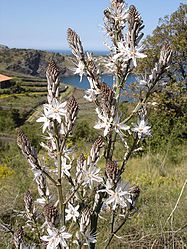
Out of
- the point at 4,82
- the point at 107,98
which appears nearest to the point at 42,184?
the point at 107,98

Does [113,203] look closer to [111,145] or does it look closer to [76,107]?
[111,145]

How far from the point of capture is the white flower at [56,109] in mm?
1416

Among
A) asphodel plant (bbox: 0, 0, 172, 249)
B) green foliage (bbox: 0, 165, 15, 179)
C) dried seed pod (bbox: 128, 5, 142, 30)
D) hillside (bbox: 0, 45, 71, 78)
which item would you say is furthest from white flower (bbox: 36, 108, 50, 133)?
hillside (bbox: 0, 45, 71, 78)

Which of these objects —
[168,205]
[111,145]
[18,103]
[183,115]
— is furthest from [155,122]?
[18,103]

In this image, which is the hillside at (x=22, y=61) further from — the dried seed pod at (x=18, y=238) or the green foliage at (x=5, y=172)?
the dried seed pod at (x=18, y=238)

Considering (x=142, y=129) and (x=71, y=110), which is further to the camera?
(x=142, y=129)

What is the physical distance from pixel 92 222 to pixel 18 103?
186ft

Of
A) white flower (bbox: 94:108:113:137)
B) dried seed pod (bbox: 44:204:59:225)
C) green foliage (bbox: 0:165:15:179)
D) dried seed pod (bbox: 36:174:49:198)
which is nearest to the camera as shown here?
dried seed pod (bbox: 44:204:59:225)

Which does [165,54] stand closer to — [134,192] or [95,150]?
[95,150]

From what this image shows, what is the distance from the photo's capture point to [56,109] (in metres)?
1.42

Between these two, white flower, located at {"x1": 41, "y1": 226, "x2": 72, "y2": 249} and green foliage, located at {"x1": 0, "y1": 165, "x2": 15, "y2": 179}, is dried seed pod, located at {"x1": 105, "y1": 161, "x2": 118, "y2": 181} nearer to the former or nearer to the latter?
white flower, located at {"x1": 41, "y1": 226, "x2": 72, "y2": 249}

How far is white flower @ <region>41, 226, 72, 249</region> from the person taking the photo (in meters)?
1.40

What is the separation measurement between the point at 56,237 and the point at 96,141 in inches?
15.4

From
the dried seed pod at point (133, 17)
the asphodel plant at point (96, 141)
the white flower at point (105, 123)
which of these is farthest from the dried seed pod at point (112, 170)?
the dried seed pod at point (133, 17)
